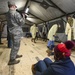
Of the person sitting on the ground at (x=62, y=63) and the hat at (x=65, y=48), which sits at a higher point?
the hat at (x=65, y=48)

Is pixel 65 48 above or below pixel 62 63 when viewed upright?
above

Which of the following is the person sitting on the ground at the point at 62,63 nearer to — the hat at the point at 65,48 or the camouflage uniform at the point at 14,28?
the hat at the point at 65,48

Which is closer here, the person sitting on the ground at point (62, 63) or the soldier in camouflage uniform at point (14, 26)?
the person sitting on the ground at point (62, 63)

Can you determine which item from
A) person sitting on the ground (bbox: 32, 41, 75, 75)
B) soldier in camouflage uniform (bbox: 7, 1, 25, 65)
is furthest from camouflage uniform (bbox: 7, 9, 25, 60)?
person sitting on the ground (bbox: 32, 41, 75, 75)

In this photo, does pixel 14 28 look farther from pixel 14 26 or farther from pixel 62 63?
pixel 62 63

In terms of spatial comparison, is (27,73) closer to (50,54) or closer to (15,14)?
(15,14)

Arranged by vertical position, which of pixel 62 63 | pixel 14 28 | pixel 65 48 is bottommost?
pixel 62 63

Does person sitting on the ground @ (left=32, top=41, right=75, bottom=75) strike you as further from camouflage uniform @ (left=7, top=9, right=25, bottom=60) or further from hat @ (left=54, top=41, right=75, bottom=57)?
camouflage uniform @ (left=7, top=9, right=25, bottom=60)

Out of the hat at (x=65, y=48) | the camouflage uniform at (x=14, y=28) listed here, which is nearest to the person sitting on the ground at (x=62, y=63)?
the hat at (x=65, y=48)

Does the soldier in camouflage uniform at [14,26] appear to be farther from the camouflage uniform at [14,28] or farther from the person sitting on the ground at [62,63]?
the person sitting on the ground at [62,63]

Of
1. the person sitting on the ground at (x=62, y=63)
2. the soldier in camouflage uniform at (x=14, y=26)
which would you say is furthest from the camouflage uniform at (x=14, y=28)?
the person sitting on the ground at (x=62, y=63)

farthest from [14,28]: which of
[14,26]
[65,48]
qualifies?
[65,48]

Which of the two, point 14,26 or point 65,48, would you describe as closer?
point 65,48

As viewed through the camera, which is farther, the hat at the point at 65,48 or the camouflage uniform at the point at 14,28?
the camouflage uniform at the point at 14,28
